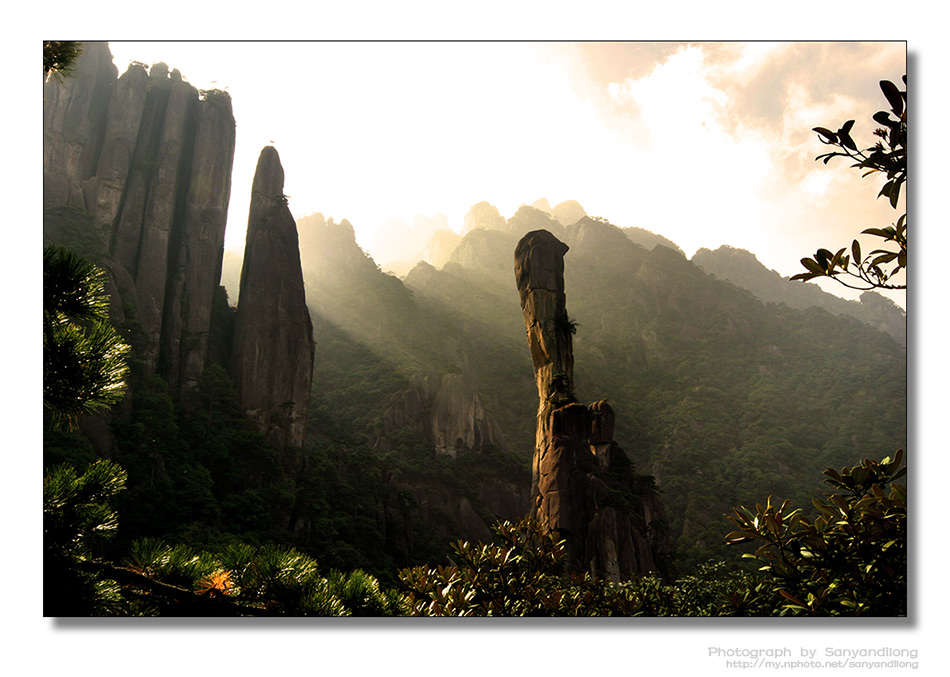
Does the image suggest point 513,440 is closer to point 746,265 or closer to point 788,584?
point 746,265

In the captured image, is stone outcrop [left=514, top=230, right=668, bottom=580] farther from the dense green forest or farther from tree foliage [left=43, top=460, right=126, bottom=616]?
tree foliage [left=43, top=460, right=126, bottom=616]

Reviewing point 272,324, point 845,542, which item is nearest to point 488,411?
point 272,324

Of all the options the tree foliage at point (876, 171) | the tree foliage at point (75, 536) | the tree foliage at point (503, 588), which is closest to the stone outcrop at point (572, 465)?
the tree foliage at point (503, 588)

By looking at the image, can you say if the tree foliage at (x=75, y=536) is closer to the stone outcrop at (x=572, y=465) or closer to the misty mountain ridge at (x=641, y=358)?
the stone outcrop at (x=572, y=465)

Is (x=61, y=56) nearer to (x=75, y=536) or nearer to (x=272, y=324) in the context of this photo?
(x=75, y=536)

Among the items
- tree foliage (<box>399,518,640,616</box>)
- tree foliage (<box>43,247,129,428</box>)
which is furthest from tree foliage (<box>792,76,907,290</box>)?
tree foliage (<box>43,247,129,428</box>)
